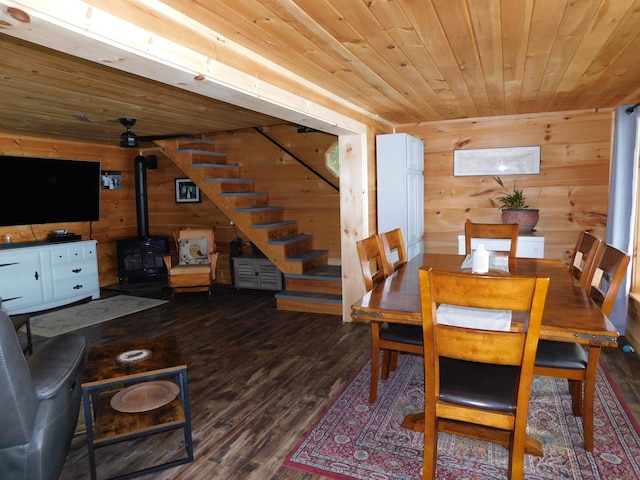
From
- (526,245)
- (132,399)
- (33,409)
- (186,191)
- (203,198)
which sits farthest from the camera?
(186,191)

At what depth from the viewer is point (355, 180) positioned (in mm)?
4191

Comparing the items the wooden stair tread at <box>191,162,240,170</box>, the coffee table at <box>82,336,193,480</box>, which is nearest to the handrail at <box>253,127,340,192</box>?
the wooden stair tread at <box>191,162,240,170</box>

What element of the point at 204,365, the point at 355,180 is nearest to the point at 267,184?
the point at 355,180

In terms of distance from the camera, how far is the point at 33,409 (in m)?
1.71

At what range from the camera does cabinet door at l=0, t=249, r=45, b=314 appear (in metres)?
4.79

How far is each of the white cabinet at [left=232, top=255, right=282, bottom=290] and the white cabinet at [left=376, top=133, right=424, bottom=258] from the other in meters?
1.80

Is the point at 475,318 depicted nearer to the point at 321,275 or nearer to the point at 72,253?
the point at 321,275

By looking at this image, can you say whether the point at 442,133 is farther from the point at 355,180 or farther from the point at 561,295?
the point at 561,295

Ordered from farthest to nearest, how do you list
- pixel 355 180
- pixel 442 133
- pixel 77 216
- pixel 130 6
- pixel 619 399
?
pixel 77 216
pixel 442 133
pixel 355 180
pixel 619 399
pixel 130 6

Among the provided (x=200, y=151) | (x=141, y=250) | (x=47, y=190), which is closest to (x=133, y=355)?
(x=200, y=151)

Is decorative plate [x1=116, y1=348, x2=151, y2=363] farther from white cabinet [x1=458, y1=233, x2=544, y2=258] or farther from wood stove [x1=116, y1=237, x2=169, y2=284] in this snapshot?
wood stove [x1=116, y1=237, x2=169, y2=284]

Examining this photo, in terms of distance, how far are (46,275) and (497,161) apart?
546 centimetres

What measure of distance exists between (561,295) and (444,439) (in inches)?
38.5

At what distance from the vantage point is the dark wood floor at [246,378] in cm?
219
